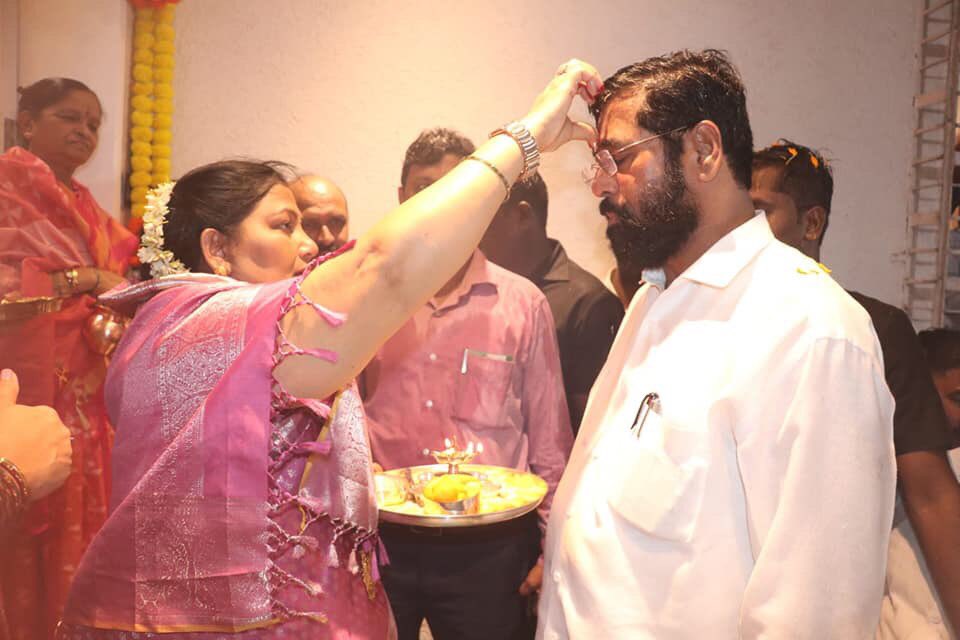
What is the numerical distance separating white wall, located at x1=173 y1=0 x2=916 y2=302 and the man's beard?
7.73 feet

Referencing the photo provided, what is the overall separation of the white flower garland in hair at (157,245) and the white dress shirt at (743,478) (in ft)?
3.70

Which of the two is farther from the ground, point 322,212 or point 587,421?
point 322,212

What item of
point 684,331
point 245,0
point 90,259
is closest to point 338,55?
point 245,0

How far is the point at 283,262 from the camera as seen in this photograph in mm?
1876

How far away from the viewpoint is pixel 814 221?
2.55 m

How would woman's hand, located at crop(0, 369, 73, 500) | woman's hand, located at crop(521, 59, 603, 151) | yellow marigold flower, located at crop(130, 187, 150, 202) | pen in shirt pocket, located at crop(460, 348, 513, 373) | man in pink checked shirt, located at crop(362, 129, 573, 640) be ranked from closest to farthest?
woman's hand, located at crop(0, 369, 73, 500), woman's hand, located at crop(521, 59, 603, 151), man in pink checked shirt, located at crop(362, 129, 573, 640), pen in shirt pocket, located at crop(460, 348, 513, 373), yellow marigold flower, located at crop(130, 187, 150, 202)

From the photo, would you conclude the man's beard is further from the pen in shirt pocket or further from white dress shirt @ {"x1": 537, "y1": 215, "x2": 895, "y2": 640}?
the pen in shirt pocket

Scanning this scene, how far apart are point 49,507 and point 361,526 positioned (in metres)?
1.77

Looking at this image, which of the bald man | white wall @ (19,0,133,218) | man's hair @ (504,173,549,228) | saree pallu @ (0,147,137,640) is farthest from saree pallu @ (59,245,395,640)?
white wall @ (19,0,133,218)

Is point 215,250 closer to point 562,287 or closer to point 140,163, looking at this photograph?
point 562,287

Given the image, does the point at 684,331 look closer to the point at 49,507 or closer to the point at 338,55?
the point at 49,507

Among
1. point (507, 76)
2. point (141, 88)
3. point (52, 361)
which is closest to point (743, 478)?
point (52, 361)

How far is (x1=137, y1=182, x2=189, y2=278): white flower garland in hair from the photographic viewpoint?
1817mm

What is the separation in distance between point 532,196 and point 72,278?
199cm
